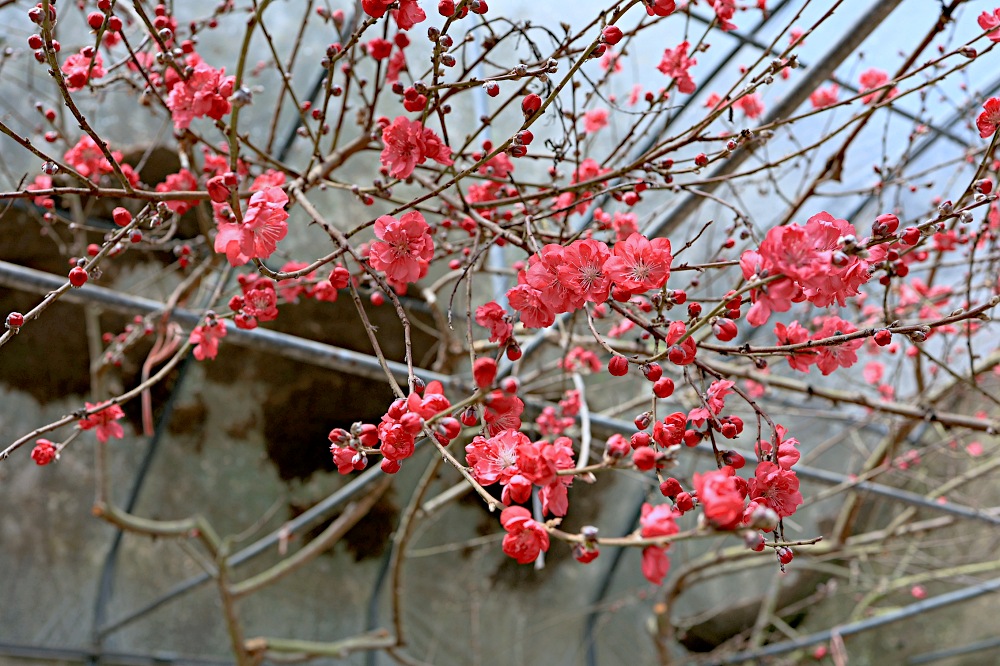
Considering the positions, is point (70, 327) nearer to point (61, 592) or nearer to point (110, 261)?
point (110, 261)

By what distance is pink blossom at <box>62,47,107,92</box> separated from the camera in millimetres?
1059

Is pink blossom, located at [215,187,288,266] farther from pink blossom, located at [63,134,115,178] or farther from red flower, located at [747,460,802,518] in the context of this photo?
pink blossom, located at [63,134,115,178]

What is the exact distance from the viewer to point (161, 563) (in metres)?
3.62

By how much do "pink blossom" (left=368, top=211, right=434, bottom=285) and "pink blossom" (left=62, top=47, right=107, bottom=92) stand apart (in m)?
0.46

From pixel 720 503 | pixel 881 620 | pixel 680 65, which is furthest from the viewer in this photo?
pixel 881 620

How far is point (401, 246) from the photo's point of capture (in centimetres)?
89

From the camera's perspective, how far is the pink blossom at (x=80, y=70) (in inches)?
41.7

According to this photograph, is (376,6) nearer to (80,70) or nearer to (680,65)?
(80,70)

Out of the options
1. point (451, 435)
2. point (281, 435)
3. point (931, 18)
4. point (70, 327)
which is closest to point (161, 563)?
point (281, 435)

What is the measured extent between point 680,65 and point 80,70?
3.34ft

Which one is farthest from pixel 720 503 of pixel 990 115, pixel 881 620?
pixel 881 620

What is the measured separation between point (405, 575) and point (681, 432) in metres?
3.62

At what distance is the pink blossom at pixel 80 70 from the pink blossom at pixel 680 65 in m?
0.96

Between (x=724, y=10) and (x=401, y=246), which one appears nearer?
(x=401, y=246)
